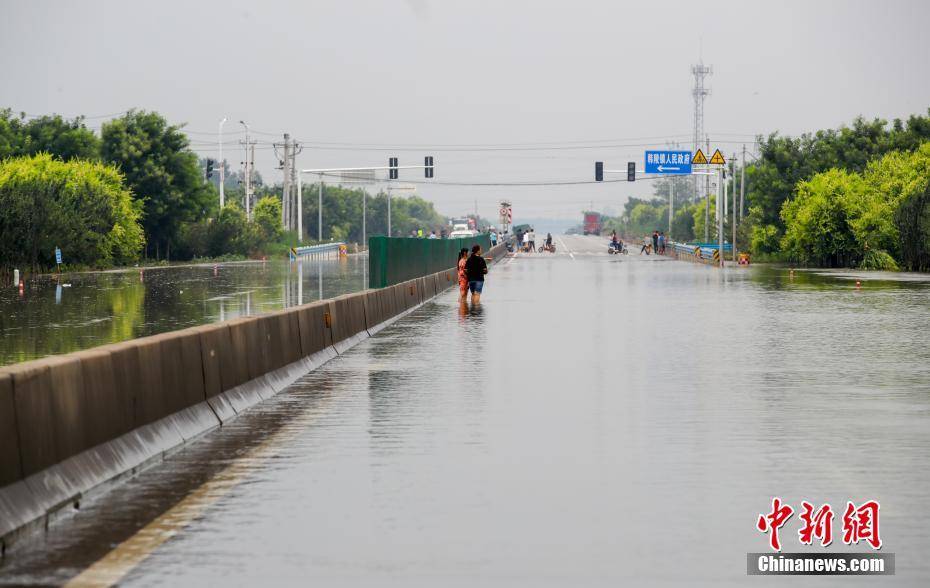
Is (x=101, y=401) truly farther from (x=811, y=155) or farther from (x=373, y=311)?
(x=811, y=155)

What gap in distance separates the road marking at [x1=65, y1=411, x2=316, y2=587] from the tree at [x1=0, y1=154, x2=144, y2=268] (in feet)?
162

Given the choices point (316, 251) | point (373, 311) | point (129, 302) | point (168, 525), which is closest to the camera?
point (168, 525)

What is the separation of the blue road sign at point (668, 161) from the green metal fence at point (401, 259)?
58.2 meters

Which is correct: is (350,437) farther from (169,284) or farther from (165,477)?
(169,284)

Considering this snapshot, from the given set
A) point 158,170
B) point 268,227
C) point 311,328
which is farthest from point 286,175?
point 311,328

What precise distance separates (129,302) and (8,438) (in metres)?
31.7

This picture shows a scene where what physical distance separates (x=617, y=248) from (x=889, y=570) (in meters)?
100.0

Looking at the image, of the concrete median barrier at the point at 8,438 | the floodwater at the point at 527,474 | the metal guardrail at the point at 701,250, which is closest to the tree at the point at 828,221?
the metal guardrail at the point at 701,250

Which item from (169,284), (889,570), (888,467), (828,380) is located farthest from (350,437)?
(169,284)

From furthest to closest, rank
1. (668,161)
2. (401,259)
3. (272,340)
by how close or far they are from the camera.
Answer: (668,161) < (401,259) < (272,340)

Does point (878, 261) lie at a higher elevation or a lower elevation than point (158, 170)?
lower

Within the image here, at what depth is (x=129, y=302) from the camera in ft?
131

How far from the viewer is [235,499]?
10062 millimetres

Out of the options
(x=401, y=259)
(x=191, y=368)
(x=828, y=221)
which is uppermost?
(x=828, y=221)
